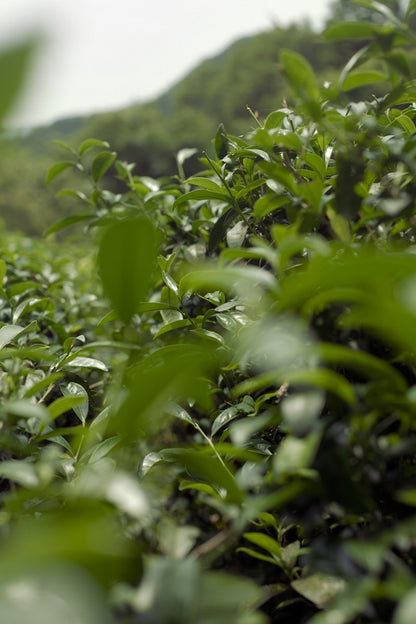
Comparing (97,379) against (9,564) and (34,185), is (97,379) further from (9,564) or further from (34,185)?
(34,185)

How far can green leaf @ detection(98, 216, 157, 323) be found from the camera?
344 mm

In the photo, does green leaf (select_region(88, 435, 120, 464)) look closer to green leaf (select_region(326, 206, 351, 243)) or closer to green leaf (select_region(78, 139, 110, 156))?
green leaf (select_region(326, 206, 351, 243))

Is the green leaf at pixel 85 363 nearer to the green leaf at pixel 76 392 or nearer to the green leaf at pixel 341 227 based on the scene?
the green leaf at pixel 76 392

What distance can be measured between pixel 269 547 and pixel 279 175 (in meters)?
0.50

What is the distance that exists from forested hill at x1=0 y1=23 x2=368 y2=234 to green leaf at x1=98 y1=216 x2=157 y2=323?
1263 cm

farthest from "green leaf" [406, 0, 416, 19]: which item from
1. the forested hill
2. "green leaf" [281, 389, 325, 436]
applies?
the forested hill

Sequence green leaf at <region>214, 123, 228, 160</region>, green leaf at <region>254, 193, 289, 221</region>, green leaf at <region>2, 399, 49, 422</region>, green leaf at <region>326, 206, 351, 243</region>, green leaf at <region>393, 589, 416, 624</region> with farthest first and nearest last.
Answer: green leaf at <region>214, 123, 228, 160</region>
green leaf at <region>254, 193, 289, 221</region>
green leaf at <region>326, 206, 351, 243</region>
green leaf at <region>2, 399, 49, 422</region>
green leaf at <region>393, 589, 416, 624</region>

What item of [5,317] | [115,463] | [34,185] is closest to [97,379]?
[5,317]

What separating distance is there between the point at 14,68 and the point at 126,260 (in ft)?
0.58

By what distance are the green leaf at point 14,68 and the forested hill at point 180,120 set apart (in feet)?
41.8

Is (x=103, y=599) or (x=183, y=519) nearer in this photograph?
(x=103, y=599)

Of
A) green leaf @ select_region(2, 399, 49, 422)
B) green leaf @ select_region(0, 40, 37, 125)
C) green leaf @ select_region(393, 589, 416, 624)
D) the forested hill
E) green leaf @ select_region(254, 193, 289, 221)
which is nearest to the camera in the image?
green leaf @ select_region(0, 40, 37, 125)

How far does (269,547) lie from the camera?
0.61 m

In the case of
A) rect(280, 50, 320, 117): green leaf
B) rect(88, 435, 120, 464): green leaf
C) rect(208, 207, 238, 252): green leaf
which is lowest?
rect(88, 435, 120, 464): green leaf
